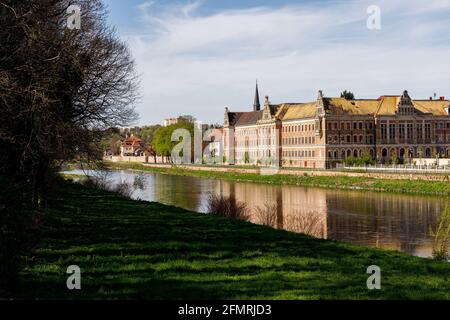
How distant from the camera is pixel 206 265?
13.5 metres

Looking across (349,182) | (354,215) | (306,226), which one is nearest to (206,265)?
(306,226)

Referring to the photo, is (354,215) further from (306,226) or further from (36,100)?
(36,100)

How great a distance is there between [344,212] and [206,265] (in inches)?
971

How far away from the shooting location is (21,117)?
17.6 meters

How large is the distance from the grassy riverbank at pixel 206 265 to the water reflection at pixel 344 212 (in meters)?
7.09

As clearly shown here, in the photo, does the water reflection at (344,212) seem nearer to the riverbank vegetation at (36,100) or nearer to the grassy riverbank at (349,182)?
the grassy riverbank at (349,182)

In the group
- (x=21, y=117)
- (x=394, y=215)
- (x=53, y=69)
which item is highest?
(x=53, y=69)

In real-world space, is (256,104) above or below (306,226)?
above

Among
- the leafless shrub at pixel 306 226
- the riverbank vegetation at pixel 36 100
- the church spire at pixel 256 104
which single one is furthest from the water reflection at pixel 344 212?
the church spire at pixel 256 104

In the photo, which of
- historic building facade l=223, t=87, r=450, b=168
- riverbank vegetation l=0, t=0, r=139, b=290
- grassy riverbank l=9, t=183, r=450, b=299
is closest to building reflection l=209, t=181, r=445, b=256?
grassy riverbank l=9, t=183, r=450, b=299

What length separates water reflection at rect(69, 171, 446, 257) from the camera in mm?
26564
